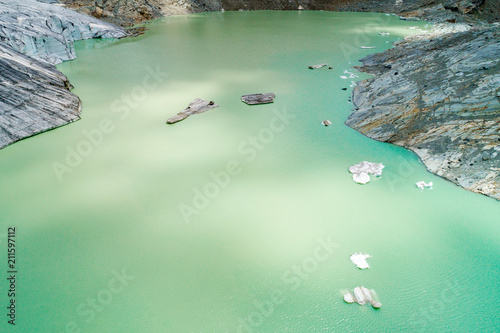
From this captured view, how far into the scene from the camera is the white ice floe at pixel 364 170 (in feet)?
14.6

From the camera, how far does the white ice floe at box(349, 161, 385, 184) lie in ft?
14.6

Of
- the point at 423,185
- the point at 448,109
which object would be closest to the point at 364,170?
the point at 423,185

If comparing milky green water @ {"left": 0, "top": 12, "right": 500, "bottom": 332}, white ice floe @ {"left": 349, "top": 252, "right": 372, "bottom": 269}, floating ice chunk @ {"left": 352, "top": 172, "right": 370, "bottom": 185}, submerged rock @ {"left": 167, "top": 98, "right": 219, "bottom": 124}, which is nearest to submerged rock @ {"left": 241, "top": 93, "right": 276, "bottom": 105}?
milky green water @ {"left": 0, "top": 12, "right": 500, "bottom": 332}

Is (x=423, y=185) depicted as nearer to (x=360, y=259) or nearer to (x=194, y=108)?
(x=360, y=259)

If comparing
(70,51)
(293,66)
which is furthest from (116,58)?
(293,66)

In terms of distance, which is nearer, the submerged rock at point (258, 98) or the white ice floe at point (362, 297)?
the white ice floe at point (362, 297)

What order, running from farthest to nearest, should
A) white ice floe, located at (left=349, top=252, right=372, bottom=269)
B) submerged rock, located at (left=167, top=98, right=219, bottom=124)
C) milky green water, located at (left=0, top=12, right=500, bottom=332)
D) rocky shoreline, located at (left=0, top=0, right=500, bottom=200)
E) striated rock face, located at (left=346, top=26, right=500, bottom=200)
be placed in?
submerged rock, located at (left=167, top=98, right=219, bottom=124) → rocky shoreline, located at (left=0, top=0, right=500, bottom=200) → striated rock face, located at (left=346, top=26, right=500, bottom=200) → white ice floe, located at (left=349, top=252, right=372, bottom=269) → milky green water, located at (left=0, top=12, right=500, bottom=332)

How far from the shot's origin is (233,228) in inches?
146

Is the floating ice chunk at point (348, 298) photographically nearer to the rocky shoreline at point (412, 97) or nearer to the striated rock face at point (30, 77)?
the rocky shoreline at point (412, 97)

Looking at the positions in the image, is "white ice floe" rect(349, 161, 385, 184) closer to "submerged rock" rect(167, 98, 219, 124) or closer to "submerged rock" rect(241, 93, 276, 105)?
"submerged rock" rect(241, 93, 276, 105)

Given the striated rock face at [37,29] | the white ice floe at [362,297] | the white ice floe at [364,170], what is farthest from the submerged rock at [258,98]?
the striated rock face at [37,29]

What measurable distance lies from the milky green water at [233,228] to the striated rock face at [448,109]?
29 centimetres

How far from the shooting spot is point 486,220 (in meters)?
3.71

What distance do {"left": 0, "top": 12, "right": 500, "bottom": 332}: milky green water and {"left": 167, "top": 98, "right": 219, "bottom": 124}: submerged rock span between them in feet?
0.63
